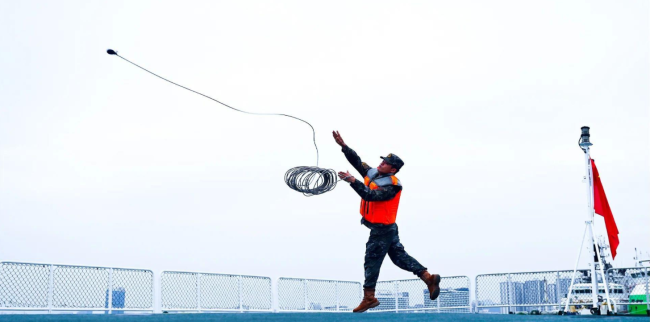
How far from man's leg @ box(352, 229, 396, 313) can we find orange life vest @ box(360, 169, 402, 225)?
15 cm

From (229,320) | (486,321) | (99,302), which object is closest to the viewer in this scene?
(229,320)

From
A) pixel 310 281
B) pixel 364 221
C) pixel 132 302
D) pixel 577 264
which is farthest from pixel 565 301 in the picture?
pixel 132 302

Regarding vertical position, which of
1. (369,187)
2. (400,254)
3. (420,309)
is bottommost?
(420,309)

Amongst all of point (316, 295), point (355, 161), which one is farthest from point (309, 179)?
point (316, 295)

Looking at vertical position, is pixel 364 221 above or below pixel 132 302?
above

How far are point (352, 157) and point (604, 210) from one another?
6.54 m

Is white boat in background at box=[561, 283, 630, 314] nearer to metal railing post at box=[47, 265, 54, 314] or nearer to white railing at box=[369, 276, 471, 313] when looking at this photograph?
white railing at box=[369, 276, 471, 313]

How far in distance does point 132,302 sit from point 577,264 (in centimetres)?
732

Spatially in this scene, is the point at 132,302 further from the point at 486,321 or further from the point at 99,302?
the point at 486,321

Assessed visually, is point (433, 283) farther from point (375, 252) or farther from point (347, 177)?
point (347, 177)

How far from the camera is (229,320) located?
7.38 m

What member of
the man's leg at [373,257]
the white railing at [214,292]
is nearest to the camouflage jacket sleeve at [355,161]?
the man's leg at [373,257]

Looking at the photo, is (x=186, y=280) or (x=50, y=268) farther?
(x=186, y=280)

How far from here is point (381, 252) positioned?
9172mm
